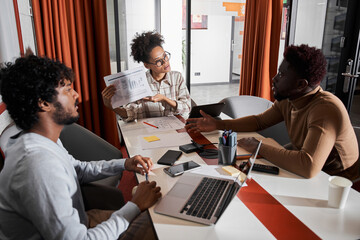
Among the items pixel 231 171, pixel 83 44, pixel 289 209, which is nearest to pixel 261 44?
pixel 83 44

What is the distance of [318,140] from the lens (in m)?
1.35

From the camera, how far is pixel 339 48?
3104 millimetres

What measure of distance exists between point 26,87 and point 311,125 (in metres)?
1.29

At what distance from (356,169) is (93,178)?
1.47 meters

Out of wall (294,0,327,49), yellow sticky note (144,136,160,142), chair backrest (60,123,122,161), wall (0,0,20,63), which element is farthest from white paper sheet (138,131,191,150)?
wall (294,0,327,49)

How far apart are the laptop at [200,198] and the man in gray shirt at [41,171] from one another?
8 centimetres

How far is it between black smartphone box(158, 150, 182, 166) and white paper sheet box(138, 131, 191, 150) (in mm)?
136

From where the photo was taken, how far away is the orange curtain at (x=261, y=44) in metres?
3.63

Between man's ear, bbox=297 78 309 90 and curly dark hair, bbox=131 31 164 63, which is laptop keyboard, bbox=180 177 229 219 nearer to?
man's ear, bbox=297 78 309 90

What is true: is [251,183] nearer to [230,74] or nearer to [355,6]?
[355,6]

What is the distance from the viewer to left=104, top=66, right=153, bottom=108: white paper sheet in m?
2.10

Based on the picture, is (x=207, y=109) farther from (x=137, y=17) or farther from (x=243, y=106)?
(x=137, y=17)

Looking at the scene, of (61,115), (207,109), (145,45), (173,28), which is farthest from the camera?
(173,28)

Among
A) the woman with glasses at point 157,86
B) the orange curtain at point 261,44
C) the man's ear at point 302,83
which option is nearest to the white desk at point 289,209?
the man's ear at point 302,83
